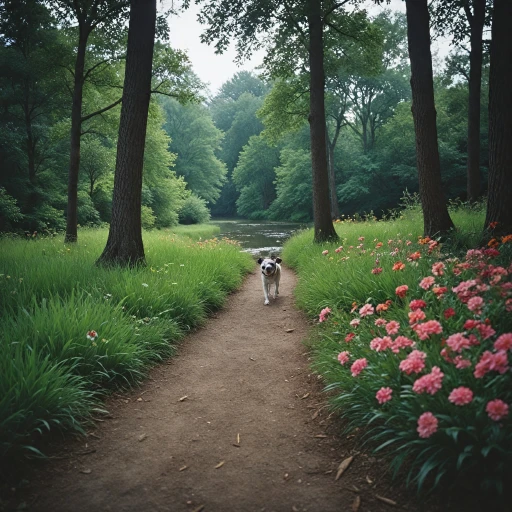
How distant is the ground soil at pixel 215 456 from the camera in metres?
1.98

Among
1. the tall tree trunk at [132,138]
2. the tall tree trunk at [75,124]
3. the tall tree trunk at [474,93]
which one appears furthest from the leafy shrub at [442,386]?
the tall tree trunk at [474,93]

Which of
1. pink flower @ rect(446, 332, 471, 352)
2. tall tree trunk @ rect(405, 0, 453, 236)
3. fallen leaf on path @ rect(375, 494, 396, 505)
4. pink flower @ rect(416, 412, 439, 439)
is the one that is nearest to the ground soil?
fallen leaf on path @ rect(375, 494, 396, 505)

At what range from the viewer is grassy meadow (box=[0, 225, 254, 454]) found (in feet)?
7.93

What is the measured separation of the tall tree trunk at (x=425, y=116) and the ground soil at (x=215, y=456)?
4835mm

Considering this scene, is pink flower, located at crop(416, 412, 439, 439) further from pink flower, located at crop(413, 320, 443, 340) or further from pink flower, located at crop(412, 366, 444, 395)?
pink flower, located at crop(413, 320, 443, 340)

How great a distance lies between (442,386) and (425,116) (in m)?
6.18

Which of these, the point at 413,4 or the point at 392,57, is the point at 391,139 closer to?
the point at 392,57

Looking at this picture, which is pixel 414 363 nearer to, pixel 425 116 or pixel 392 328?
pixel 392 328

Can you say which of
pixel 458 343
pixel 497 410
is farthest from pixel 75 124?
pixel 497 410

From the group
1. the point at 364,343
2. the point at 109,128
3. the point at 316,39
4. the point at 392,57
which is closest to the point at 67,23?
the point at 109,128

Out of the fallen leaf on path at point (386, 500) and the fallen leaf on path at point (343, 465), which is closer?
the fallen leaf on path at point (386, 500)

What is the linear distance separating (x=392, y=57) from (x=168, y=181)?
66.7 feet

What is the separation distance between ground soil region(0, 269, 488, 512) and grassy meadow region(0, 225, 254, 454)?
0.25 metres

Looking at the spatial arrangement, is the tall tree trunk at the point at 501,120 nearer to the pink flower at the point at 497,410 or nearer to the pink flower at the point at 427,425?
the pink flower at the point at 497,410
